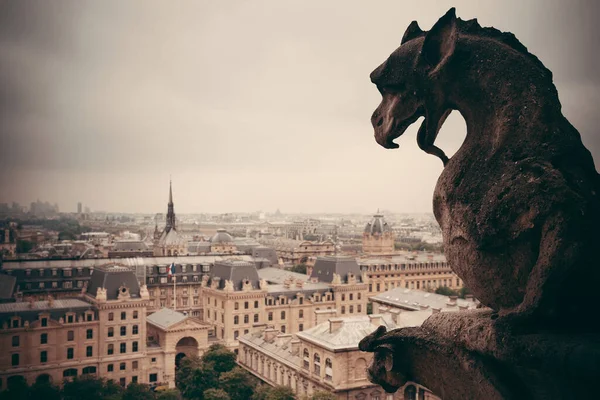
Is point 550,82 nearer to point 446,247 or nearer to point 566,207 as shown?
point 566,207

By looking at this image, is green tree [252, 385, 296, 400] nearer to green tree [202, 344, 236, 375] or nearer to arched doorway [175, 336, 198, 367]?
green tree [202, 344, 236, 375]

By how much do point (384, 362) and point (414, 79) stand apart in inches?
111

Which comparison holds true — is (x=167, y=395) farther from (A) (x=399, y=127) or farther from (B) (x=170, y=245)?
(B) (x=170, y=245)

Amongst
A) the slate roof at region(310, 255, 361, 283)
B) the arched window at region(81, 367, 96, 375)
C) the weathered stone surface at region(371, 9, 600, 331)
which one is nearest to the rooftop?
the arched window at region(81, 367, 96, 375)

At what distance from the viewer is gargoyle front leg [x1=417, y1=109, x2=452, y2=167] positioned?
5.06m

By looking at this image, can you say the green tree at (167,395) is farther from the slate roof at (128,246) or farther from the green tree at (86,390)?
the slate roof at (128,246)

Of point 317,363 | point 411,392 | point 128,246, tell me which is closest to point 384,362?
point 411,392

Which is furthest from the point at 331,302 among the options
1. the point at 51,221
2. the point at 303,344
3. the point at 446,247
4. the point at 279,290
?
the point at 446,247

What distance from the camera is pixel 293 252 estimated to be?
111 metres

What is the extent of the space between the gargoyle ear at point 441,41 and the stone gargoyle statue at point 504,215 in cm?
1

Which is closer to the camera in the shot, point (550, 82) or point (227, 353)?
point (550, 82)

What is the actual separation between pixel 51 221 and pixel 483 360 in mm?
82542

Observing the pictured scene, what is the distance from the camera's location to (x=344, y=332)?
3659cm

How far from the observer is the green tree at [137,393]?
39562 millimetres
